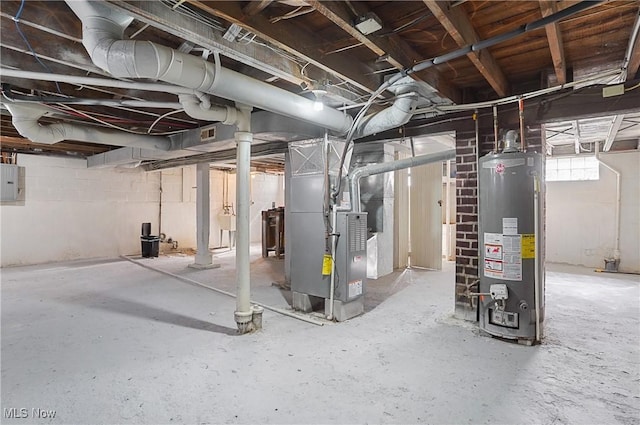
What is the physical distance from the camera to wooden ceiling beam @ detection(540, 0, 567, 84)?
1.61 metres

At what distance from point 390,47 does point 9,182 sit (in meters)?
6.92

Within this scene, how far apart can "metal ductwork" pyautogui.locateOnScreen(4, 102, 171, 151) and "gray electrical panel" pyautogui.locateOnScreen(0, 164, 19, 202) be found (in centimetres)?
278

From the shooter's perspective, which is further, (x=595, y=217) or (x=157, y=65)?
(x=595, y=217)

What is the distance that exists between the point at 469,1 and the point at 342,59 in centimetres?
87

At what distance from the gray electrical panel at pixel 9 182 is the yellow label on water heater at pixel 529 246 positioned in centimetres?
764

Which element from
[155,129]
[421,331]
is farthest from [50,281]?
[421,331]

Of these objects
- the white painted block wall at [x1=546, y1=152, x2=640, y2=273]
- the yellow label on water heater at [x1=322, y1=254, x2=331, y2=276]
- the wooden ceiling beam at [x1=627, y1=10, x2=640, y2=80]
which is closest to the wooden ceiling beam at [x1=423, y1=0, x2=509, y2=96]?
the wooden ceiling beam at [x1=627, y1=10, x2=640, y2=80]

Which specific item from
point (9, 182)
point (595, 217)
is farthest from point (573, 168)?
point (9, 182)

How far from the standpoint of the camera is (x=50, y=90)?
3012mm

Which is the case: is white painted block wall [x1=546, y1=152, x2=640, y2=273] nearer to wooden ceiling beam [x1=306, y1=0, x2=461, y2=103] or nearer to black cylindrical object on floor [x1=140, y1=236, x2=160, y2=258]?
wooden ceiling beam [x1=306, y1=0, x2=461, y2=103]

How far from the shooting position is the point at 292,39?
2016mm

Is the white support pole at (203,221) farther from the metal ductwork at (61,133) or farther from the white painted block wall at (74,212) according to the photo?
the white painted block wall at (74,212)

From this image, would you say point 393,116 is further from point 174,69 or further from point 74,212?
point 74,212

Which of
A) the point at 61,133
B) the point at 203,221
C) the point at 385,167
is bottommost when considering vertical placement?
the point at 203,221
